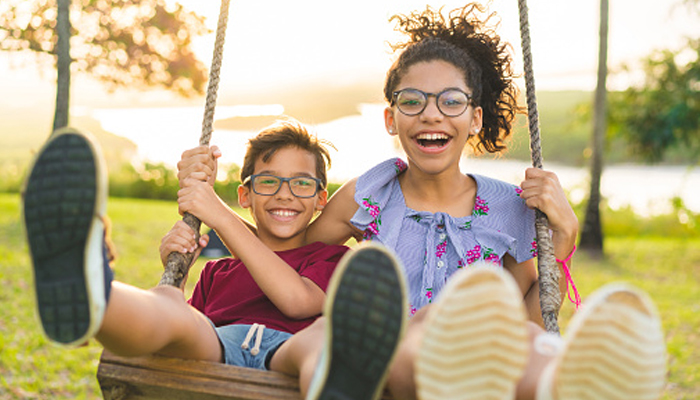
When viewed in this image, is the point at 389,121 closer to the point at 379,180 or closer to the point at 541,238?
the point at 379,180

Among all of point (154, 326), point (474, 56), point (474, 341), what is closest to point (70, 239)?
point (154, 326)

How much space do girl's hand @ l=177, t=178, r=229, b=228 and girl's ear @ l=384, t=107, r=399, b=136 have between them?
0.67 m

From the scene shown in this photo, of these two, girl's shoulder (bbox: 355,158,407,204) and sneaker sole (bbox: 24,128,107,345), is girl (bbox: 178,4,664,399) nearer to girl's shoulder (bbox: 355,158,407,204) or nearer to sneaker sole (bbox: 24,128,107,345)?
girl's shoulder (bbox: 355,158,407,204)

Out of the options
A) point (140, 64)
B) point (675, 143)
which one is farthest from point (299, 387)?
point (675, 143)

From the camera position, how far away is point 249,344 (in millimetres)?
2031

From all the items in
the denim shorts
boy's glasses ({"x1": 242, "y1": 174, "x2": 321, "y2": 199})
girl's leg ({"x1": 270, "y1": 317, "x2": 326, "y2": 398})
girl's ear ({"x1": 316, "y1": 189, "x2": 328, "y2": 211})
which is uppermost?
boy's glasses ({"x1": 242, "y1": 174, "x2": 321, "y2": 199})

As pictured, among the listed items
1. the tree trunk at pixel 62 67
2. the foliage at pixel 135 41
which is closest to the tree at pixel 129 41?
the foliage at pixel 135 41

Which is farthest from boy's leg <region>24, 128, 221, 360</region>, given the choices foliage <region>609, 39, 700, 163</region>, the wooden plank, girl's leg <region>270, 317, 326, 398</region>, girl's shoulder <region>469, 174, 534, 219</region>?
foliage <region>609, 39, 700, 163</region>

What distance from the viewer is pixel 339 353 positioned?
54.5 inches

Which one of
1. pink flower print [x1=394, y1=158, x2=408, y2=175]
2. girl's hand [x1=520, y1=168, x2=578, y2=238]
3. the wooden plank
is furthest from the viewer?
pink flower print [x1=394, y1=158, x2=408, y2=175]

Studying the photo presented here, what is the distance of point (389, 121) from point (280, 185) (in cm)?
47

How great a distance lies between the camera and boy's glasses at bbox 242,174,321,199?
2.37 metres

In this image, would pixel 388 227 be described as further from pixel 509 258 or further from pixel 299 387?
pixel 299 387

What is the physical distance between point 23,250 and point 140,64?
2.40 metres
